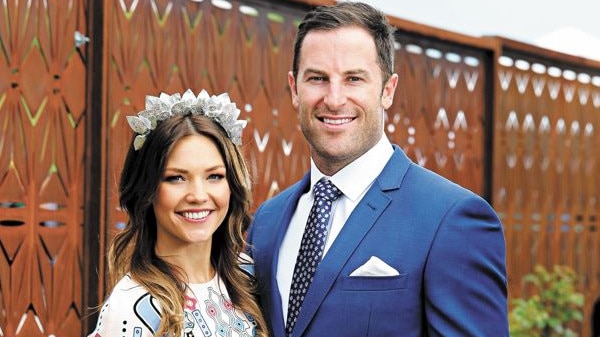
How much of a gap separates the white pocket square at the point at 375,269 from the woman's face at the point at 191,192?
40cm

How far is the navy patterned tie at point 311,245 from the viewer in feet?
9.34

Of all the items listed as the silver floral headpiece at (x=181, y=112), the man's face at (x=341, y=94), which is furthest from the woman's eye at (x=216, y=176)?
the man's face at (x=341, y=94)

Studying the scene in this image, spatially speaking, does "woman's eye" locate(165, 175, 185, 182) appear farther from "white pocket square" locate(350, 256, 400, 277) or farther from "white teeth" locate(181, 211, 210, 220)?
"white pocket square" locate(350, 256, 400, 277)

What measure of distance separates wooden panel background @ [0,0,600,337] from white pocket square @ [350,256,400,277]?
1699 millimetres

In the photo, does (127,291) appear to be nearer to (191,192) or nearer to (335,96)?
(191,192)

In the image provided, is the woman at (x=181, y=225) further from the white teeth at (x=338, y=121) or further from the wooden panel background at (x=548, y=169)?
the wooden panel background at (x=548, y=169)

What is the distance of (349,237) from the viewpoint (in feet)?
9.21

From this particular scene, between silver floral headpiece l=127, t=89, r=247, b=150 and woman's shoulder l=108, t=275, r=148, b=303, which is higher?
silver floral headpiece l=127, t=89, r=247, b=150

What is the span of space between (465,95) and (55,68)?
3.33 meters

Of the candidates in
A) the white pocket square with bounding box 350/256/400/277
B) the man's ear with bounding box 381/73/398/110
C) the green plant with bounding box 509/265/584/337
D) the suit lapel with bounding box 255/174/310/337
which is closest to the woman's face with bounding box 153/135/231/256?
the suit lapel with bounding box 255/174/310/337

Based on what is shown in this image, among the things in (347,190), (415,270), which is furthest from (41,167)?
(415,270)

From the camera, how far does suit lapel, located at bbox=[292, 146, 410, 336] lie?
2764 millimetres

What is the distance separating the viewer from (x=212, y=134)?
282 cm

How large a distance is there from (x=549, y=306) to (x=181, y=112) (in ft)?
16.5
